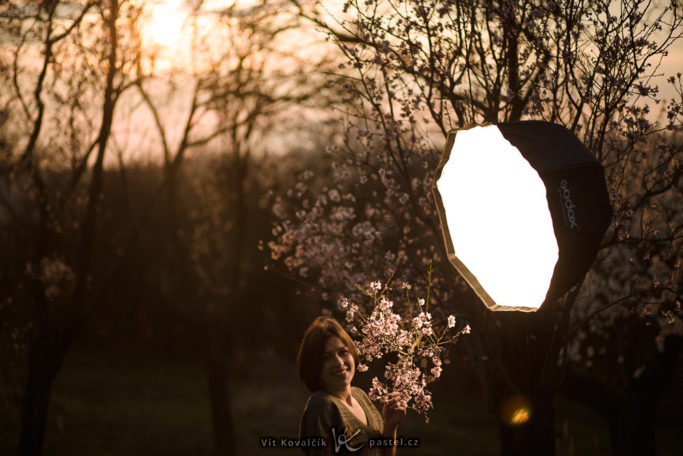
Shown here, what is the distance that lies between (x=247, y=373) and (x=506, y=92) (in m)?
14.9

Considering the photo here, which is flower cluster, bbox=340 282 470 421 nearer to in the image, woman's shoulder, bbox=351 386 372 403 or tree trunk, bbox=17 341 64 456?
woman's shoulder, bbox=351 386 372 403

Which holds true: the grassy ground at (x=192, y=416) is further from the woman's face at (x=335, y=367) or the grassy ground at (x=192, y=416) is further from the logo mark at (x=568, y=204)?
the logo mark at (x=568, y=204)

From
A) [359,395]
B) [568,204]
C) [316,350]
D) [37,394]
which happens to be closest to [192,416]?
[37,394]

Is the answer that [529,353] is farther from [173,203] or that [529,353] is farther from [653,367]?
[173,203]

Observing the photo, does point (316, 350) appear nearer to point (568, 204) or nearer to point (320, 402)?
point (320, 402)

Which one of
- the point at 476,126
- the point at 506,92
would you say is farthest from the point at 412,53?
the point at 476,126

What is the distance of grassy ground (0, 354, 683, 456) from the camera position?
11.4m

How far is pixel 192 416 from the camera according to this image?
14.9m

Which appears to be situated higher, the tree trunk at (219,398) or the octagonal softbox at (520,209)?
the octagonal softbox at (520,209)

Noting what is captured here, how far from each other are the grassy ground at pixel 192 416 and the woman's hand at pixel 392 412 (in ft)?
20.6

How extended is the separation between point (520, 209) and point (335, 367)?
1148 millimetres

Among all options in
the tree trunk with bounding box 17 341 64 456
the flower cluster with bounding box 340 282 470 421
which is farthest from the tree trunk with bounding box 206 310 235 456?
the flower cluster with bounding box 340 282 470 421

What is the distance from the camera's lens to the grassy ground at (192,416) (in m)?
11.4

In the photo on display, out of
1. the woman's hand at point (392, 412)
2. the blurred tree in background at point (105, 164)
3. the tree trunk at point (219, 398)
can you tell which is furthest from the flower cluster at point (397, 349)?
the tree trunk at point (219, 398)
